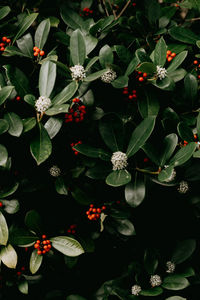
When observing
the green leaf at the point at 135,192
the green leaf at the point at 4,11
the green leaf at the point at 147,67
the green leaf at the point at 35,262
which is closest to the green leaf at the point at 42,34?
the green leaf at the point at 4,11

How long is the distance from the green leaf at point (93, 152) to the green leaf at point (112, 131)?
0.14 feet

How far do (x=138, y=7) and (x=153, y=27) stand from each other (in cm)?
32

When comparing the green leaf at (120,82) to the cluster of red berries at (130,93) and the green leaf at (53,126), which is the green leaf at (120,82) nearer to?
the cluster of red berries at (130,93)

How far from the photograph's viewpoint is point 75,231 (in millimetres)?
1741

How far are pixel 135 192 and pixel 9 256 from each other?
69 centimetres

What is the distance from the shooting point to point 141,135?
1.42 meters

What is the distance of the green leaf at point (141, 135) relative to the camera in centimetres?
138

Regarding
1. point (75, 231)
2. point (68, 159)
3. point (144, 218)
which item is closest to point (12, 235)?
point (75, 231)

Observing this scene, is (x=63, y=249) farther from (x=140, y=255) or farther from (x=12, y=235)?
(x=140, y=255)

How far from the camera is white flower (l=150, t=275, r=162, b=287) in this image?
1.65 metres

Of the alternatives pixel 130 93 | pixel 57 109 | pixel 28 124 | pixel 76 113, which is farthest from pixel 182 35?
pixel 28 124

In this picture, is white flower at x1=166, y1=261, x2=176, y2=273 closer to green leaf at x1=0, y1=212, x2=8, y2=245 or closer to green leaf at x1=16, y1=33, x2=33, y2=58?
green leaf at x1=0, y1=212, x2=8, y2=245

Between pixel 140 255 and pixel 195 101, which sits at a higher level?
pixel 195 101

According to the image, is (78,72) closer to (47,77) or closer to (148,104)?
(47,77)
